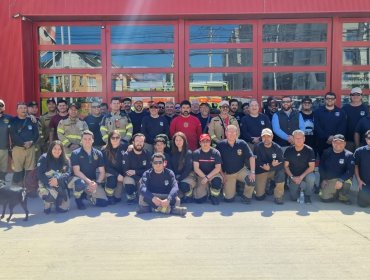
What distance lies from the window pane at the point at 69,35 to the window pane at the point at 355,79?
569 cm

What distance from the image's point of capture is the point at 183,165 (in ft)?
22.7

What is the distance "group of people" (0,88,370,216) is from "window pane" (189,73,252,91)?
46.5 inches

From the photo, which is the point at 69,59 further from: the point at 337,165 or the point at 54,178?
the point at 337,165

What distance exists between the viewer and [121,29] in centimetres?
909

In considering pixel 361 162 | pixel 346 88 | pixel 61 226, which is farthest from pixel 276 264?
pixel 346 88

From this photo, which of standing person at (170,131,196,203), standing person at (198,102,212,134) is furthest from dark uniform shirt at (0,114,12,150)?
standing person at (198,102,212,134)

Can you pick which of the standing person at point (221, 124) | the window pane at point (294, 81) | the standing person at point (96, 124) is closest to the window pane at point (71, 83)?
the standing person at point (96, 124)

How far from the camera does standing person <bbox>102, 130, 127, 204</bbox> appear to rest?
6.75m

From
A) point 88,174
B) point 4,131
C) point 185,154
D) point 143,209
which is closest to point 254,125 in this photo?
point 185,154

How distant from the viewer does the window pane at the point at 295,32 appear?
905cm

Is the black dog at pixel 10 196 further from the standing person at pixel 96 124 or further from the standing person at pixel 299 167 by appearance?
the standing person at pixel 299 167

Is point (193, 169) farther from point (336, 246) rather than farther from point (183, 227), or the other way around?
point (336, 246)

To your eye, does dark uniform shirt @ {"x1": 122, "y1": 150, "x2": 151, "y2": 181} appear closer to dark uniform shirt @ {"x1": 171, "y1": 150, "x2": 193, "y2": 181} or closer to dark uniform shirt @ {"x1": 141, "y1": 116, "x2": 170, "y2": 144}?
dark uniform shirt @ {"x1": 171, "y1": 150, "x2": 193, "y2": 181}

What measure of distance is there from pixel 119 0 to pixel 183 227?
5.49m
